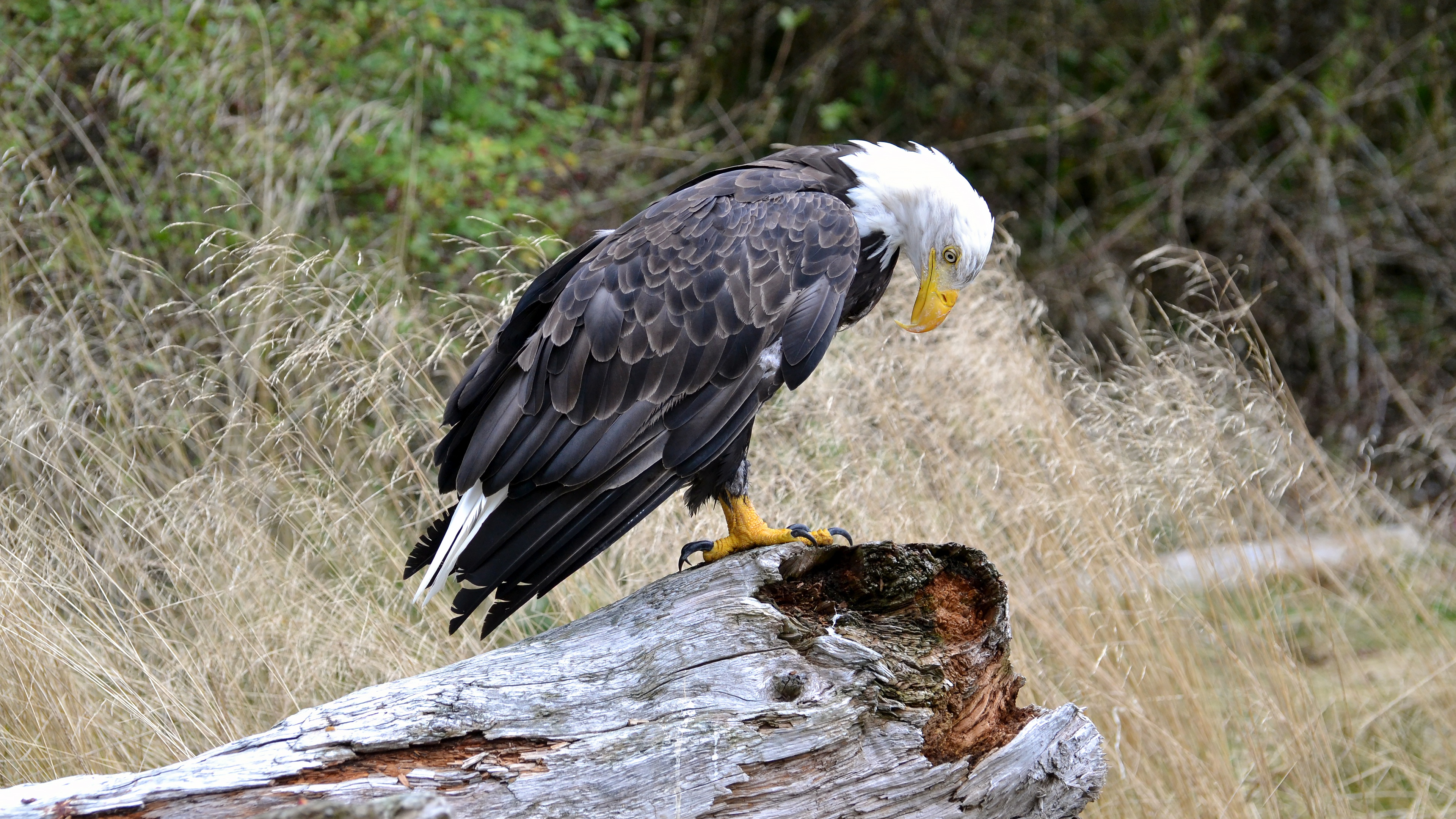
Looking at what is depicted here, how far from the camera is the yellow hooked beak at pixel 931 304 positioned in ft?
9.61

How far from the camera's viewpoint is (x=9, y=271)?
3.45m

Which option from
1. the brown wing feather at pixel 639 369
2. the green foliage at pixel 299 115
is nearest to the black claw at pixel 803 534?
the brown wing feather at pixel 639 369

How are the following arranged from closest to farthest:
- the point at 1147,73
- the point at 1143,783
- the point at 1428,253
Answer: the point at 1143,783
the point at 1428,253
the point at 1147,73

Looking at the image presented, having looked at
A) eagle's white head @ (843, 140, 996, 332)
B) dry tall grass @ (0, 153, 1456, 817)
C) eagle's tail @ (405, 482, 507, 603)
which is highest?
eagle's white head @ (843, 140, 996, 332)

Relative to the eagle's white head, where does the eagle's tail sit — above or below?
below

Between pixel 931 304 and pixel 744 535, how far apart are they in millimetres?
767

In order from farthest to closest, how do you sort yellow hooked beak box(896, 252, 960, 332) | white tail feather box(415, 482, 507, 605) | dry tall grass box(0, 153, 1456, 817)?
yellow hooked beak box(896, 252, 960, 332) < dry tall grass box(0, 153, 1456, 817) < white tail feather box(415, 482, 507, 605)

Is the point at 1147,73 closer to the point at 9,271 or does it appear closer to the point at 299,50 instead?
the point at 299,50

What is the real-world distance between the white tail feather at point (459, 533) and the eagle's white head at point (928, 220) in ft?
3.78

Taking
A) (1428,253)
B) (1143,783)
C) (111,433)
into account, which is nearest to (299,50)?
(111,433)

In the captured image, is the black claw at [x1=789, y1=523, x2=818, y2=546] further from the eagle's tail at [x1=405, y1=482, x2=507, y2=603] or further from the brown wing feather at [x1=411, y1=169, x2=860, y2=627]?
the eagle's tail at [x1=405, y1=482, x2=507, y2=603]

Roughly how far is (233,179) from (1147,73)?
570cm

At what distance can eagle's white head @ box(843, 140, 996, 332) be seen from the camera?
2.85 metres

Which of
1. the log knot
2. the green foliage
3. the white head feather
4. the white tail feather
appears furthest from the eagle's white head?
the green foliage
